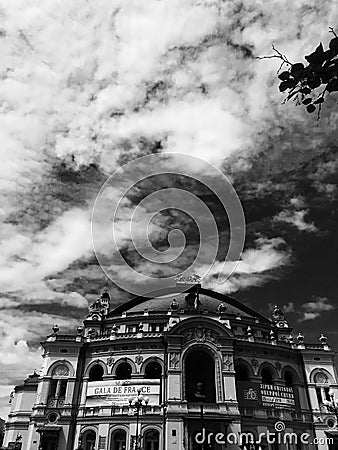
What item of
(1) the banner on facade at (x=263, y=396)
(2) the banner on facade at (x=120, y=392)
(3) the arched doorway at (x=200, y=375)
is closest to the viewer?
(2) the banner on facade at (x=120, y=392)

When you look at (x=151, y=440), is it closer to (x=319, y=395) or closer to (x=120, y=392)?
(x=120, y=392)

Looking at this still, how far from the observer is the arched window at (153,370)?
4494 cm

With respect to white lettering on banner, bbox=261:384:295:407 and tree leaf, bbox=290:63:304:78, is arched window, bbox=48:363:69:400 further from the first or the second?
tree leaf, bbox=290:63:304:78

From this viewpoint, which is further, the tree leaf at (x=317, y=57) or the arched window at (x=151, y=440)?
the arched window at (x=151, y=440)

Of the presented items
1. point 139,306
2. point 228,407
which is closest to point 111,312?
point 139,306

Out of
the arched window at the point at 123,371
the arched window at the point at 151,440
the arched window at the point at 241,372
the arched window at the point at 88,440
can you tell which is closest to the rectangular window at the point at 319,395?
the arched window at the point at 241,372

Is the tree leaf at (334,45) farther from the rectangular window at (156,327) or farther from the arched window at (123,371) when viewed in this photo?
the rectangular window at (156,327)

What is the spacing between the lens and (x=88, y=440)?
139 feet

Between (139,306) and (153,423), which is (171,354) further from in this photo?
(139,306)

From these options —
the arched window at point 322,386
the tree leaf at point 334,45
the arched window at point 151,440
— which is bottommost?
the tree leaf at point 334,45

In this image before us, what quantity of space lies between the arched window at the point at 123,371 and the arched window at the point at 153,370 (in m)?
2.04

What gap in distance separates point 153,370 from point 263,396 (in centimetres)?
1240

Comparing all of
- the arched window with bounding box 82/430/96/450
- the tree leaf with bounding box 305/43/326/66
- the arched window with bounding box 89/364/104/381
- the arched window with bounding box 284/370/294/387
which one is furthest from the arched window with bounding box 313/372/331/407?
the tree leaf with bounding box 305/43/326/66

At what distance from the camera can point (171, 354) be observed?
43375 mm
